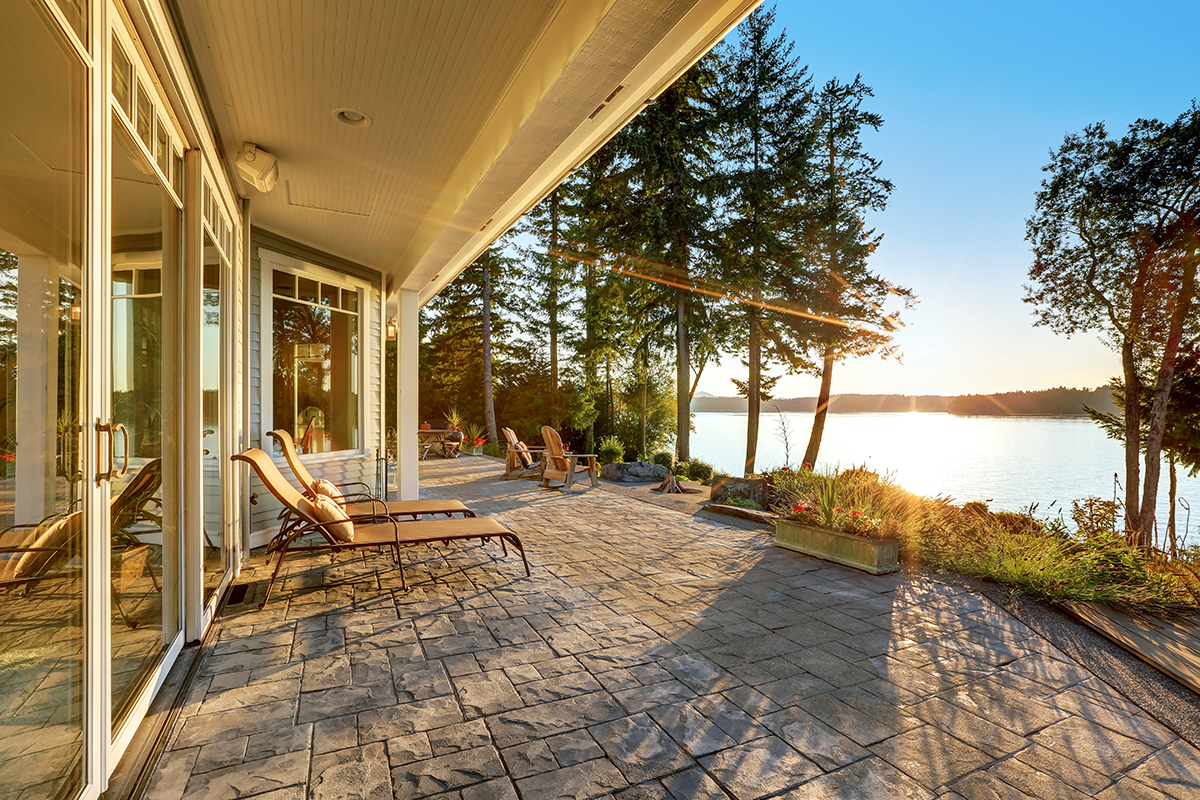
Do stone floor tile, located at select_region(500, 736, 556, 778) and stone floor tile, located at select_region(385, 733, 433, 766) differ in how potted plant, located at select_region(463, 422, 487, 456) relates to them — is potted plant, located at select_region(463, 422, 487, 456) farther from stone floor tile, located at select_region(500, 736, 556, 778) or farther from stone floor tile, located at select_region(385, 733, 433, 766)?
stone floor tile, located at select_region(500, 736, 556, 778)

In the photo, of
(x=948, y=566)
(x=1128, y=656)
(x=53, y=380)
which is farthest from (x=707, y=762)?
(x=948, y=566)

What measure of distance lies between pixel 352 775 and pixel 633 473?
392 inches

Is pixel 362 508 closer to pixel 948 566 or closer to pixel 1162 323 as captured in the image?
pixel 948 566

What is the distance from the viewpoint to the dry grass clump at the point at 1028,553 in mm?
3895

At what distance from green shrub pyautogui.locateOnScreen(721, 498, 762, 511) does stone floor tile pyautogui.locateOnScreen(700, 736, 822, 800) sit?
17.0ft

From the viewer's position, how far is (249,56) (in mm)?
2660

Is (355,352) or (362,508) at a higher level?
(355,352)

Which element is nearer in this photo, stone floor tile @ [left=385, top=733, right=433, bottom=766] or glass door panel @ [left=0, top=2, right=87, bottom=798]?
glass door panel @ [left=0, top=2, right=87, bottom=798]

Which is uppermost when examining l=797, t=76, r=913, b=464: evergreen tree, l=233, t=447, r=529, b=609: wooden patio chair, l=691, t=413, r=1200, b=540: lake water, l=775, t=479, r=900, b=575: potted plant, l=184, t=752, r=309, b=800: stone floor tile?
l=797, t=76, r=913, b=464: evergreen tree

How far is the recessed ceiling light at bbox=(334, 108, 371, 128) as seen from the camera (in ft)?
10.4

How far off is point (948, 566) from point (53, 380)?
539 centimetres

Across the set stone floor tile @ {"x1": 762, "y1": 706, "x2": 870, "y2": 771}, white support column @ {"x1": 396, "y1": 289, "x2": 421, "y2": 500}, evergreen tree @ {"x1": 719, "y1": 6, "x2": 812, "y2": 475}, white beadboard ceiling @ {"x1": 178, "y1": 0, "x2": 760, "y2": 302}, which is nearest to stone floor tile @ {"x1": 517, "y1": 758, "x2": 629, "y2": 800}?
stone floor tile @ {"x1": 762, "y1": 706, "x2": 870, "y2": 771}

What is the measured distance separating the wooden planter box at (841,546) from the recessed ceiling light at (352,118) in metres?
4.46

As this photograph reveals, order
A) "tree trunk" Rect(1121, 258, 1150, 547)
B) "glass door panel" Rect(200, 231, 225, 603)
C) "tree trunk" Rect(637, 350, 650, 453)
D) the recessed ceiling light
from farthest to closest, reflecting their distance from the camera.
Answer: "tree trunk" Rect(637, 350, 650, 453), "tree trunk" Rect(1121, 258, 1150, 547), "glass door panel" Rect(200, 231, 225, 603), the recessed ceiling light
